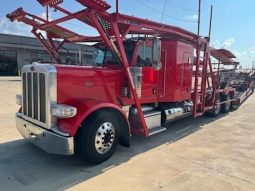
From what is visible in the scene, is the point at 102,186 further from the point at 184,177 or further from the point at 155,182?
the point at 184,177

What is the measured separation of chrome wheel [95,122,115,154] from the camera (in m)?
4.54

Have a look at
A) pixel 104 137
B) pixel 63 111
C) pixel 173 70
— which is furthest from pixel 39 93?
pixel 173 70

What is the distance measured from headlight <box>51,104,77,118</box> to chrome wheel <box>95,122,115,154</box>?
61 centimetres

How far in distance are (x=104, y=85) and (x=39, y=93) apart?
4.00 feet

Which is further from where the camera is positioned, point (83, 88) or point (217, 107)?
point (217, 107)

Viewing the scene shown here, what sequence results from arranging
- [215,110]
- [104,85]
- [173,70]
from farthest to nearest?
[215,110] < [173,70] < [104,85]

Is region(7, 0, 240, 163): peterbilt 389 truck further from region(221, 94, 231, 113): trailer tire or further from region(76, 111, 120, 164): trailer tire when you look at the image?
region(221, 94, 231, 113): trailer tire

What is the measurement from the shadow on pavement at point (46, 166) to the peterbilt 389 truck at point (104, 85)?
26 centimetres

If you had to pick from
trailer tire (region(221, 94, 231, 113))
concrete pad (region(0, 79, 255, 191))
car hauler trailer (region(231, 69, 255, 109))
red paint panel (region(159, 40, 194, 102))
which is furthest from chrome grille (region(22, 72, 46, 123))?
car hauler trailer (region(231, 69, 255, 109))

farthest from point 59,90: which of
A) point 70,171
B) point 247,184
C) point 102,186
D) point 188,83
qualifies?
point 188,83

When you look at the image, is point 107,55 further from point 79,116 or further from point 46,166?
point 46,166

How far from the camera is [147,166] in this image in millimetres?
4590

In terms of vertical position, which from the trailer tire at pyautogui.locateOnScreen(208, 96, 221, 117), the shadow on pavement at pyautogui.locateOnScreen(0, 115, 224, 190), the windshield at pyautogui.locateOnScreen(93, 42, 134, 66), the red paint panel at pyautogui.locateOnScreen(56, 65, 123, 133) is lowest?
the shadow on pavement at pyautogui.locateOnScreen(0, 115, 224, 190)

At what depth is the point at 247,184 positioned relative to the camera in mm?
4008
